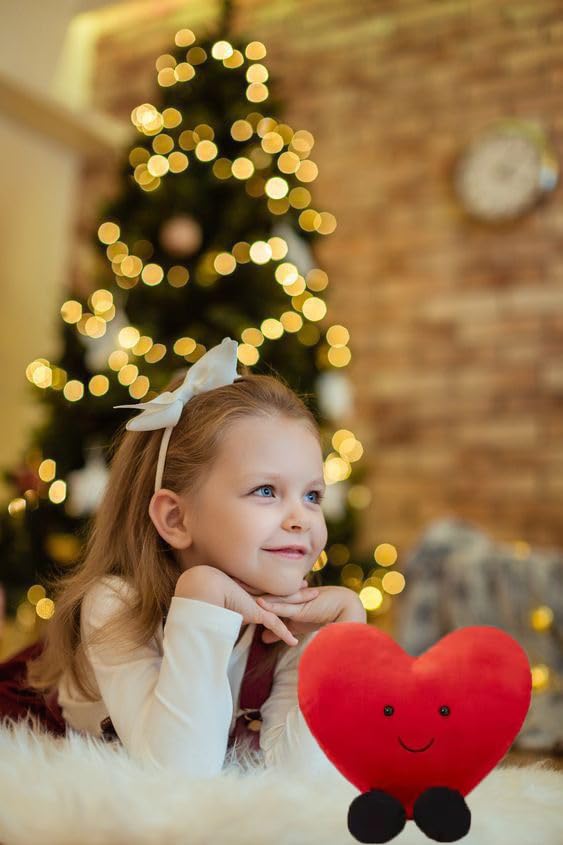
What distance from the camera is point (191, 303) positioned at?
2959 mm

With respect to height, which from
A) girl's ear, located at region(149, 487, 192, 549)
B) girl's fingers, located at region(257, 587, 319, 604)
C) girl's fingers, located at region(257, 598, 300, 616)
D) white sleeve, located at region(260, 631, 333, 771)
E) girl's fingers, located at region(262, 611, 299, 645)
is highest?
girl's ear, located at region(149, 487, 192, 549)

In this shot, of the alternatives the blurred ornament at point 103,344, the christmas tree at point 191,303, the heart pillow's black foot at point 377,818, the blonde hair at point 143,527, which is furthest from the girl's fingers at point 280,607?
the blurred ornament at point 103,344

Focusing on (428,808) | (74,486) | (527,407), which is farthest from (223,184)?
(428,808)

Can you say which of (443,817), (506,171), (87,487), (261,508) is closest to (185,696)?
(261,508)

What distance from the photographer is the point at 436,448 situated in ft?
11.7

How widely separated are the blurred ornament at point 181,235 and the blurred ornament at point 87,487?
725mm

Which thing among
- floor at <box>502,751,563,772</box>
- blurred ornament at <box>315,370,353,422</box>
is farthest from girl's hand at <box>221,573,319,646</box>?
blurred ornament at <box>315,370,353,422</box>

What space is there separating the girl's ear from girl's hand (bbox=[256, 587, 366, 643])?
0.14 m

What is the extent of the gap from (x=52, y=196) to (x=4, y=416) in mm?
1140

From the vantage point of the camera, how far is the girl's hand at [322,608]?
1.06m

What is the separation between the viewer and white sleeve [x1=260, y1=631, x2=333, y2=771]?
101 cm

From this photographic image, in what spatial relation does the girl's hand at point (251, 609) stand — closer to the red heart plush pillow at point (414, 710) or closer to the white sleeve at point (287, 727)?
the white sleeve at point (287, 727)

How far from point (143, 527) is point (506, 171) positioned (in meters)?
2.75

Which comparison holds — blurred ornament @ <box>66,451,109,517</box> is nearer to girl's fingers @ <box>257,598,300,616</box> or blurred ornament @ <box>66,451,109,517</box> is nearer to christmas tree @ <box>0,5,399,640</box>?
christmas tree @ <box>0,5,399,640</box>
